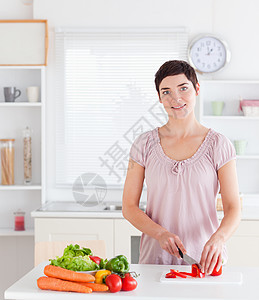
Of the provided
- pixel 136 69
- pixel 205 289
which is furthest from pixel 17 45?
pixel 205 289

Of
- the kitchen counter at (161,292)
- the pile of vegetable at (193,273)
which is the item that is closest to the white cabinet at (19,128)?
the kitchen counter at (161,292)

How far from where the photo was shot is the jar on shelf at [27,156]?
3.80 meters

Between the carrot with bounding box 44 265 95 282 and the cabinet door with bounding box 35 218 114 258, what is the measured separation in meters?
1.70

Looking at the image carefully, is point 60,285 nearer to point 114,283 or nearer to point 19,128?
point 114,283

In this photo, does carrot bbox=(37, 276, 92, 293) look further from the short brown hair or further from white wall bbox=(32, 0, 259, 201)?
white wall bbox=(32, 0, 259, 201)

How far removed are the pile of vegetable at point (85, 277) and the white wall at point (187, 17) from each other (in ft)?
7.74

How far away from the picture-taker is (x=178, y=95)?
79.4 inches

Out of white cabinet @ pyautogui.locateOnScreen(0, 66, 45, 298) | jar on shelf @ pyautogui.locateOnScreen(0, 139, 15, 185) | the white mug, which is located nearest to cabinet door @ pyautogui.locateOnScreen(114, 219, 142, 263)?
white cabinet @ pyautogui.locateOnScreen(0, 66, 45, 298)

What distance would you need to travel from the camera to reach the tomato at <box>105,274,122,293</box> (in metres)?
1.66

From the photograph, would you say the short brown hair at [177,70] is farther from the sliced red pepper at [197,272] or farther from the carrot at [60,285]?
the carrot at [60,285]

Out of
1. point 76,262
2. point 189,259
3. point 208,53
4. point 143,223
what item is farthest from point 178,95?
point 208,53

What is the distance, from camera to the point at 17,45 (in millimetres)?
3816

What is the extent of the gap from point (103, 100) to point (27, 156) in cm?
71

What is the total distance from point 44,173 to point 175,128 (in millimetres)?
1871
